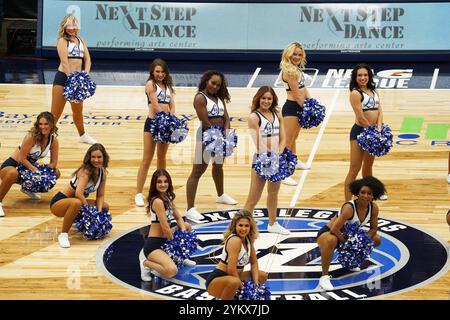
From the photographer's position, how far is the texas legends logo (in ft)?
25.7

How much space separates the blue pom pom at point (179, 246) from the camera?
802 centimetres

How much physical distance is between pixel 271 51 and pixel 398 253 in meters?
8.85

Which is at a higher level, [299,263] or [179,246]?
[179,246]

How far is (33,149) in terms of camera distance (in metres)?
9.84

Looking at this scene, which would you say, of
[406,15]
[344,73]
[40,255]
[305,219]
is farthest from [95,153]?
[406,15]

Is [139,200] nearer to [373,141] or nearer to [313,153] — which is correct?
[373,141]

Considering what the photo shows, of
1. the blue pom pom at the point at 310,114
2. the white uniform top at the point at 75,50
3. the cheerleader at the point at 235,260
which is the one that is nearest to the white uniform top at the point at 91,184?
the cheerleader at the point at 235,260

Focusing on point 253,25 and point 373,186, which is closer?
point 373,186

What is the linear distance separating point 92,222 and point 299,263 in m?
1.87

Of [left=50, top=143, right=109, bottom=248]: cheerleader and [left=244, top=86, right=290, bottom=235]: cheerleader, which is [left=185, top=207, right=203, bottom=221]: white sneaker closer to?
[left=244, top=86, right=290, bottom=235]: cheerleader

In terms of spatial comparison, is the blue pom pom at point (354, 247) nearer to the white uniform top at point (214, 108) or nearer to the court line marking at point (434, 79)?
the white uniform top at point (214, 108)

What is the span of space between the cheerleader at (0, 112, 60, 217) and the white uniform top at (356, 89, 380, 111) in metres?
2.99

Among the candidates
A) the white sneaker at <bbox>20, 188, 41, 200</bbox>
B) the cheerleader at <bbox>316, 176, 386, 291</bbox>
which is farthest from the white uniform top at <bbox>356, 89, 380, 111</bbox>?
the white sneaker at <bbox>20, 188, 41, 200</bbox>

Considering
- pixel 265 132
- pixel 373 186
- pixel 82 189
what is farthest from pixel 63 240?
pixel 373 186
